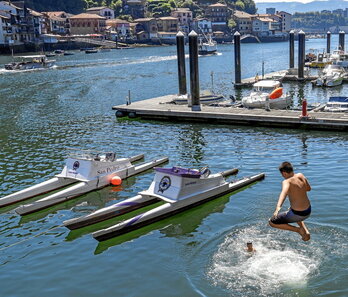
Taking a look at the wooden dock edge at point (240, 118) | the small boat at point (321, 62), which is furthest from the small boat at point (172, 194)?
the small boat at point (321, 62)

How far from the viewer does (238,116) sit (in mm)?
32531

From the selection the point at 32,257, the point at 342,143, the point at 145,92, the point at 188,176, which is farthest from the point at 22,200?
the point at 145,92

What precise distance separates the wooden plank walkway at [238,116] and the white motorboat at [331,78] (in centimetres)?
2004

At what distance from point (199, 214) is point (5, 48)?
429ft

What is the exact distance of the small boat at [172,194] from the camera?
15.9 metres

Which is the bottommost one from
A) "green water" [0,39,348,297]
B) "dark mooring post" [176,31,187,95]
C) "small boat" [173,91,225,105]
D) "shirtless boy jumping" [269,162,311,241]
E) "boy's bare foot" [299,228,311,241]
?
"green water" [0,39,348,297]

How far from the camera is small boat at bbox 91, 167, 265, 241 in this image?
1591 centimetres

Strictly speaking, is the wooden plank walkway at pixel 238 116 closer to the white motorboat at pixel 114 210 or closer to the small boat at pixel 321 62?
the white motorboat at pixel 114 210

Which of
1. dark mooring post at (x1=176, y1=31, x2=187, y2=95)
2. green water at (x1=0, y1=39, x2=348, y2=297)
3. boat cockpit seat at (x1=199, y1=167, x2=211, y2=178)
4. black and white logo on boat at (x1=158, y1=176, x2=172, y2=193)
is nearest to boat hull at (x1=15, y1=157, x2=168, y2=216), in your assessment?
green water at (x1=0, y1=39, x2=348, y2=297)

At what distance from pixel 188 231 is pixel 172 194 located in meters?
1.59

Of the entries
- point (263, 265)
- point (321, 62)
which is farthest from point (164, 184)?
point (321, 62)

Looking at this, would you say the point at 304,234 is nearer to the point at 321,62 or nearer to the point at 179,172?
the point at 179,172

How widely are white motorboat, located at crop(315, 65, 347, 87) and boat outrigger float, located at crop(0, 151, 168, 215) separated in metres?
35.3

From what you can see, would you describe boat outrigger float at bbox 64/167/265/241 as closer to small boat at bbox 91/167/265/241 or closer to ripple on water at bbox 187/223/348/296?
small boat at bbox 91/167/265/241
